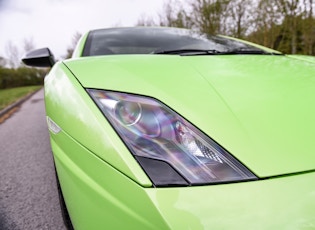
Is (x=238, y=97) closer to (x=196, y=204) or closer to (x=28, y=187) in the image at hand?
(x=196, y=204)

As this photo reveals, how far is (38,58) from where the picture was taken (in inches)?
78.0

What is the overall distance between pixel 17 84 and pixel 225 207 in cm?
3101

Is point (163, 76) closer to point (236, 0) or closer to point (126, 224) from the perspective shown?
point (126, 224)

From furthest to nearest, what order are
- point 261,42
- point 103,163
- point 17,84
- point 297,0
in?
point 17,84 < point 261,42 < point 297,0 < point 103,163

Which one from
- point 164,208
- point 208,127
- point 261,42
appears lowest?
point 261,42

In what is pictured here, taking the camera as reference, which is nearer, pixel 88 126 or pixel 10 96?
pixel 88 126

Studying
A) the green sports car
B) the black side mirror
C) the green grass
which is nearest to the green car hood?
the green sports car

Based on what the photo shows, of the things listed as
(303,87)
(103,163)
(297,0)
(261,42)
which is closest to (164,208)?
(103,163)

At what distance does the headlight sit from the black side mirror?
49.2 inches

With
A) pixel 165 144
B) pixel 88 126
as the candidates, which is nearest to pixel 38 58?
pixel 88 126

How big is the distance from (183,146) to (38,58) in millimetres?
1581

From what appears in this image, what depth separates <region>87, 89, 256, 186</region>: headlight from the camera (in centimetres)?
73

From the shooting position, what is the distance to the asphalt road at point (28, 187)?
148 cm

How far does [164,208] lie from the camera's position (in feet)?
2.12
